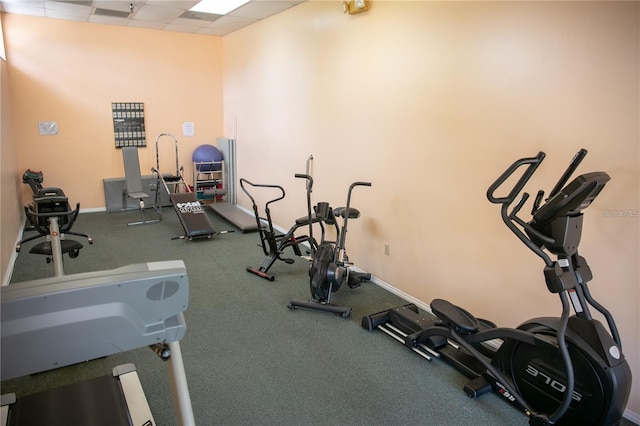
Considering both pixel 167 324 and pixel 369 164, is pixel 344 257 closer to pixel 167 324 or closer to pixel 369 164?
Result: pixel 369 164

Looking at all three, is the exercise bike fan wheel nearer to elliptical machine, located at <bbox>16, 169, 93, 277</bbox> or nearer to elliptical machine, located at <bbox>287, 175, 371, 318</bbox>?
elliptical machine, located at <bbox>287, 175, 371, 318</bbox>

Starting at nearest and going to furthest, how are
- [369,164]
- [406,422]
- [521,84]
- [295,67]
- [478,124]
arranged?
[406,422], [521,84], [478,124], [369,164], [295,67]

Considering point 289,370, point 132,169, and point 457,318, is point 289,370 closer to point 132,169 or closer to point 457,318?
point 457,318

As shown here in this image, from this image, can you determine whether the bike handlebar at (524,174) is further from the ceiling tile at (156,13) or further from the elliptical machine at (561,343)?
the ceiling tile at (156,13)

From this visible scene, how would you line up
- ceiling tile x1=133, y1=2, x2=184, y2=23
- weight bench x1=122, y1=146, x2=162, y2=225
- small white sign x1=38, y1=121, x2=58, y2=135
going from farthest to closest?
weight bench x1=122, y1=146, x2=162, y2=225
small white sign x1=38, y1=121, x2=58, y2=135
ceiling tile x1=133, y1=2, x2=184, y2=23

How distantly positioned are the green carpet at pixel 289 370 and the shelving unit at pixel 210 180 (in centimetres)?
321

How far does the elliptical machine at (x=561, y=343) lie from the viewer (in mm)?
2031

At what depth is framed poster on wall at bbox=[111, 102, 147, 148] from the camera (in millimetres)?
6809

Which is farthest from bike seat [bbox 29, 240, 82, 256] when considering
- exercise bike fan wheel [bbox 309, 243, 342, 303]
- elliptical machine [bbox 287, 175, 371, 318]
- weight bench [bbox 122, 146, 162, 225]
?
weight bench [bbox 122, 146, 162, 225]

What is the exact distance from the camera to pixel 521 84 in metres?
2.75

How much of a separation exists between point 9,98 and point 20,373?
6.17 meters

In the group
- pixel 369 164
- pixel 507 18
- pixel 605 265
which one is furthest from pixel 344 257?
pixel 507 18

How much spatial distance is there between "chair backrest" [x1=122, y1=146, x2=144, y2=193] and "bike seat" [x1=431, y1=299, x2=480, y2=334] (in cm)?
552

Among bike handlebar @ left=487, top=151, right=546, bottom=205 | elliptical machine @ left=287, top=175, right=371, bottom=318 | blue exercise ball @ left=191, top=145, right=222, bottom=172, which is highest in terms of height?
bike handlebar @ left=487, top=151, right=546, bottom=205
